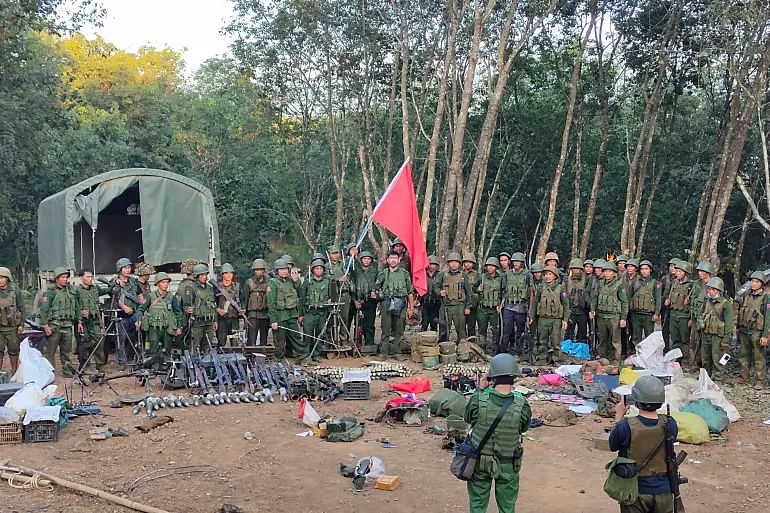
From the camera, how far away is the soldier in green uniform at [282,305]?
12.2 meters

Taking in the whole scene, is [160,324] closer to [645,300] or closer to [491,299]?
[491,299]

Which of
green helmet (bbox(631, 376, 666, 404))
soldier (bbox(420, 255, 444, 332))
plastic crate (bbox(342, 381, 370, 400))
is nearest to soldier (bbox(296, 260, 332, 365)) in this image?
soldier (bbox(420, 255, 444, 332))

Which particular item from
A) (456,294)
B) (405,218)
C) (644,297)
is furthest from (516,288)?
(405,218)

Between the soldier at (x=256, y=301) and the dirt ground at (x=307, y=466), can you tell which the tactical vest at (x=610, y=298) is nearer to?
the dirt ground at (x=307, y=466)

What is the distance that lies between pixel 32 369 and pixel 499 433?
7465 millimetres

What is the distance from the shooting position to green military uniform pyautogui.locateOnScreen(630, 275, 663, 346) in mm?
12219

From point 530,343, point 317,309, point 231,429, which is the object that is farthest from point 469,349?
point 231,429

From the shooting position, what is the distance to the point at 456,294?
13.0 meters

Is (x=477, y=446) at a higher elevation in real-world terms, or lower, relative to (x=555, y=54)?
lower

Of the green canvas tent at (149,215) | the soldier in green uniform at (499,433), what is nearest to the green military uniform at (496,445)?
the soldier in green uniform at (499,433)

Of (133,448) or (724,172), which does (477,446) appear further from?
(724,172)

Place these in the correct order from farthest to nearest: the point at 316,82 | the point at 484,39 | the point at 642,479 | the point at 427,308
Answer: the point at 316,82
the point at 484,39
the point at 427,308
the point at 642,479

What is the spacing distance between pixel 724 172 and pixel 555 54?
9558mm

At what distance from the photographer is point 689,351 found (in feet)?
39.8
